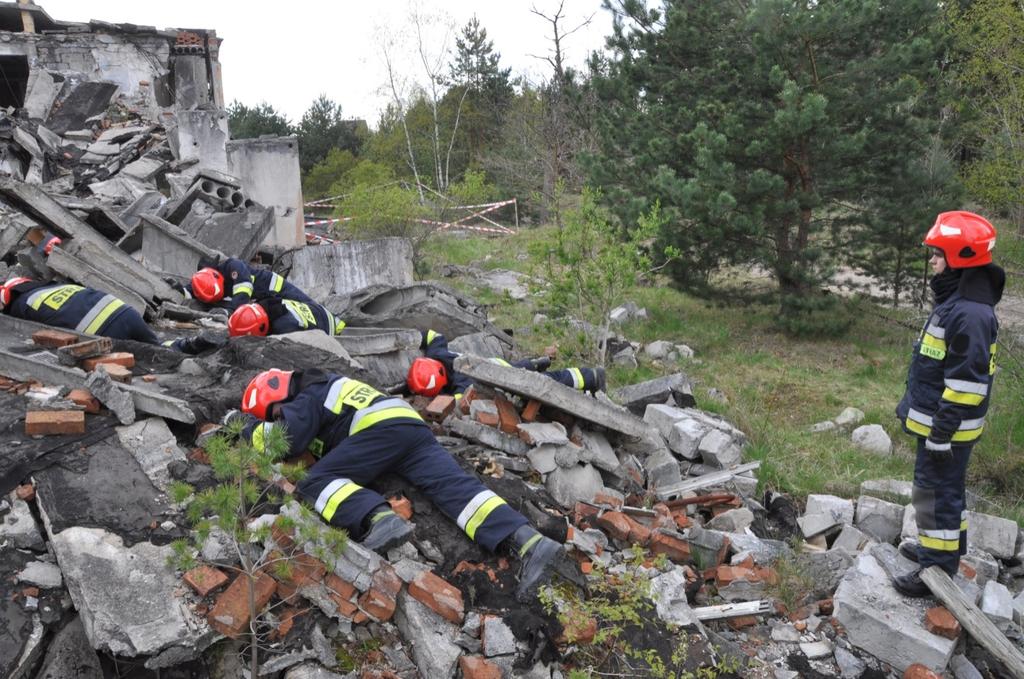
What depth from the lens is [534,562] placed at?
12.1 ft

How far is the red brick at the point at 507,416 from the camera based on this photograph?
5055 mm

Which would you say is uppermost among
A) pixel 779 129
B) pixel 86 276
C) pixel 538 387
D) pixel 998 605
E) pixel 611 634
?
pixel 779 129

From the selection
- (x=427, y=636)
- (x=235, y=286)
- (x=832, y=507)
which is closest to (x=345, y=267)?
(x=235, y=286)

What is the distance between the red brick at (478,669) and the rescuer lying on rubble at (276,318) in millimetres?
3804

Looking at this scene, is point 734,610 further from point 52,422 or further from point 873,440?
point 52,422

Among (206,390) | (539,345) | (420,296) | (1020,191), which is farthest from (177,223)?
(1020,191)

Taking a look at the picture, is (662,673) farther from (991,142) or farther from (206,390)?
(991,142)

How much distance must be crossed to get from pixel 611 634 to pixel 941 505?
6.20 ft

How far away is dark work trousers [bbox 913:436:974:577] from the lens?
154 inches

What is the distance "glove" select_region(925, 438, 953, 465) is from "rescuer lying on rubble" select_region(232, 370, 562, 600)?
195 centimetres

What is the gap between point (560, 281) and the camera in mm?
7879

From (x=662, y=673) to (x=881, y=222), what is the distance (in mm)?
7998

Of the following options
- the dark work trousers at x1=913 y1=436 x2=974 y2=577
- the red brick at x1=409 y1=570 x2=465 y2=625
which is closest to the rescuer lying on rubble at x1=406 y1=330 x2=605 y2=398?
the red brick at x1=409 y1=570 x2=465 y2=625

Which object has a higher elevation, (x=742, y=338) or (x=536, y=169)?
(x=536, y=169)
